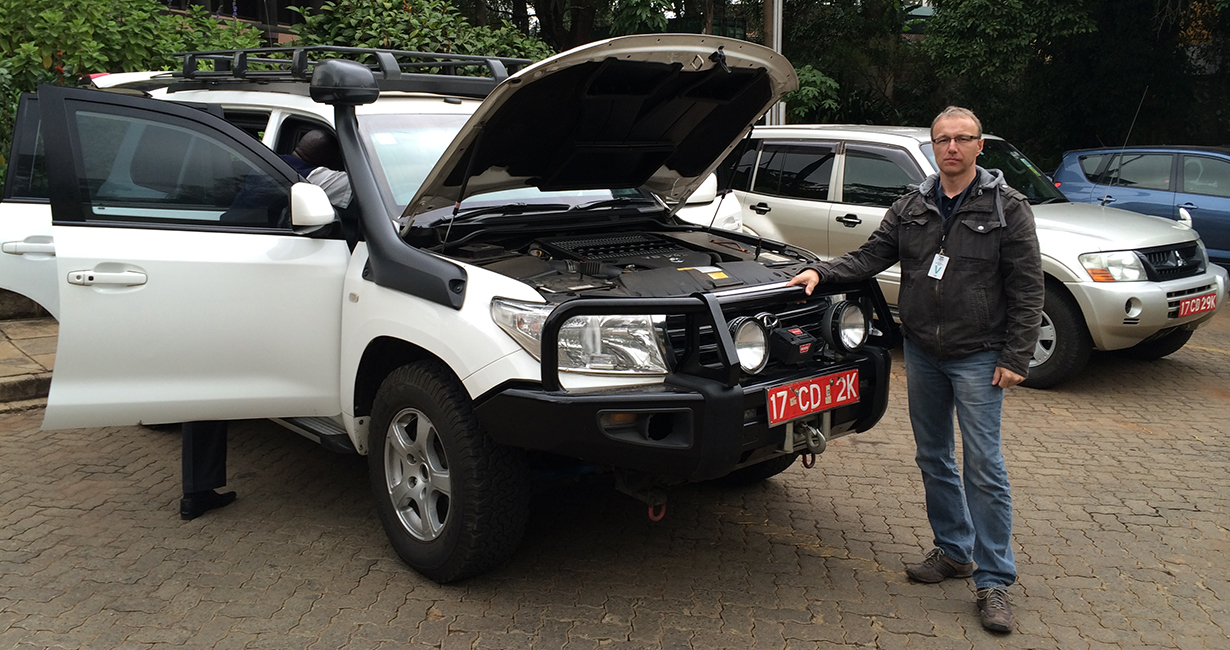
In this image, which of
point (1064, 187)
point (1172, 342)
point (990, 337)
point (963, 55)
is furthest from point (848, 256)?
point (963, 55)

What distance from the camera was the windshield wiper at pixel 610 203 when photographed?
4562mm

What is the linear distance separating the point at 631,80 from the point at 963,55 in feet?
41.5

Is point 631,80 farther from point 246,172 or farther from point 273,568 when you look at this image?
point 273,568

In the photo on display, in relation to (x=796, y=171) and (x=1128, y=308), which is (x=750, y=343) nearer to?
(x=1128, y=308)

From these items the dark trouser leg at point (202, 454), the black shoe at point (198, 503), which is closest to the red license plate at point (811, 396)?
the dark trouser leg at point (202, 454)

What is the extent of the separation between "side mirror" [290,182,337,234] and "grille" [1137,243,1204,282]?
5553 mm

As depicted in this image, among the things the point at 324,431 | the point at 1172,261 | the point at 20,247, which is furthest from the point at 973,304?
the point at 20,247

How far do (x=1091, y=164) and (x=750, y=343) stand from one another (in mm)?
9163

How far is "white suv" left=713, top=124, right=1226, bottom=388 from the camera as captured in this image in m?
6.69

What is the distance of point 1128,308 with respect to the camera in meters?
6.62

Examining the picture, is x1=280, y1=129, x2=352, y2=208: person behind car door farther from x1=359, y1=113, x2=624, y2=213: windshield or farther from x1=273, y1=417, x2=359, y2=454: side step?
x1=273, y1=417, x2=359, y2=454: side step

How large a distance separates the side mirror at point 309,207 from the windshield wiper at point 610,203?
112 cm

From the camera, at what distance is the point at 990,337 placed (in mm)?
3594

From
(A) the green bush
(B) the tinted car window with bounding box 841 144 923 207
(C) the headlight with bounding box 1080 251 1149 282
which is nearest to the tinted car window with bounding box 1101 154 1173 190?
(B) the tinted car window with bounding box 841 144 923 207
